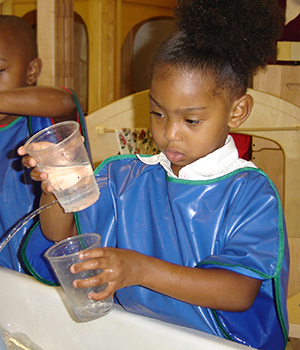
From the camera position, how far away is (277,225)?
2.52 ft

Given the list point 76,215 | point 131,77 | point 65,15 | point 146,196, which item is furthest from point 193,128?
point 131,77

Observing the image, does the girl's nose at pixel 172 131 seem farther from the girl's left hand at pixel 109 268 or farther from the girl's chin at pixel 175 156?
the girl's left hand at pixel 109 268

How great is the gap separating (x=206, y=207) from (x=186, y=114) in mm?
196

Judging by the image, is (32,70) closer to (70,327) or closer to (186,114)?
(186,114)

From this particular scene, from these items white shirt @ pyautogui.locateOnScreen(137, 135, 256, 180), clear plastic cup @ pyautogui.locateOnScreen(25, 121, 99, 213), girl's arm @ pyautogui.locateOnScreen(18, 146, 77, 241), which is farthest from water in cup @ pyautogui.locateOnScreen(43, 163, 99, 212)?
white shirt @ pyautogui.locateOnScreen(137, 135, 256, 180)

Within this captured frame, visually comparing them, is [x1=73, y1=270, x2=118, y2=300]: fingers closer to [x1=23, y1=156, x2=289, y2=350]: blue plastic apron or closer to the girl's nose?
[x1=23, y1=156, x2=289, y2=350]: blue plastic apron

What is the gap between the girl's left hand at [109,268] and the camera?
0.60 m

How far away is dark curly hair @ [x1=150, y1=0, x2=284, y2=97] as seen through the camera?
811 millimetres

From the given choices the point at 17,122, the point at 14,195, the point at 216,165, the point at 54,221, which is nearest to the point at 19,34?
the point at 17,122

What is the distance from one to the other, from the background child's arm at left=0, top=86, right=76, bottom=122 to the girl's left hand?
2.05ft

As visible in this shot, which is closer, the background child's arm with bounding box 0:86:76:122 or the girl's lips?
the girl's lips

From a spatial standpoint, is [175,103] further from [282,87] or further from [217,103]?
[282,87]

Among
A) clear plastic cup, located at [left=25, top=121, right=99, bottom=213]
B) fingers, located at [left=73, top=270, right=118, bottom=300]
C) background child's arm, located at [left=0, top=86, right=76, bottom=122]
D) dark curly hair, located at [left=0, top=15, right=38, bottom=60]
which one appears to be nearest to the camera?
Answer: fingers, located at [left=73, top=270, right=118, bottom=300]

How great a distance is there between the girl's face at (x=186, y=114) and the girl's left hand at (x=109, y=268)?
0.91 feet
